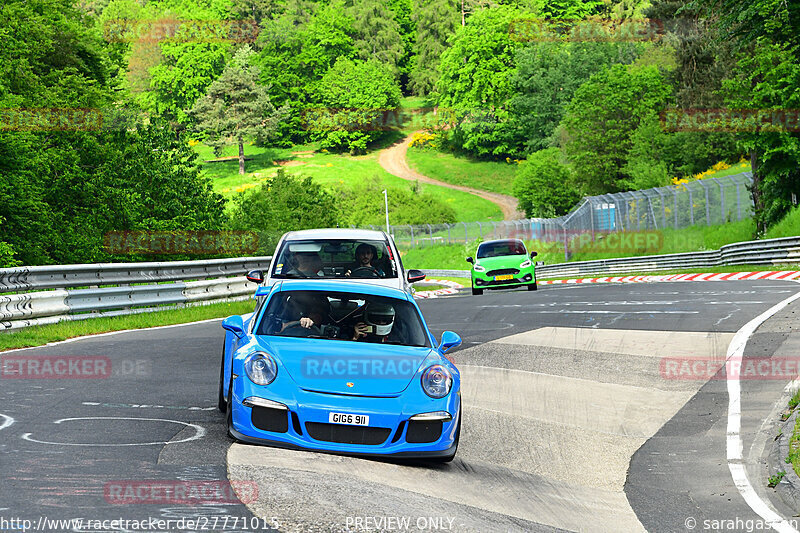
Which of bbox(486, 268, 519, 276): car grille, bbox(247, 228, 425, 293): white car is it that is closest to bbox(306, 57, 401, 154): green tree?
bbox(486, 268, 519, 276): car grille

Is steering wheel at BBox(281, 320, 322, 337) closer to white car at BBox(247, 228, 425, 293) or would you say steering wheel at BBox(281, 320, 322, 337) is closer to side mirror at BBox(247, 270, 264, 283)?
white car at BBox(247, 228, 425, 293)

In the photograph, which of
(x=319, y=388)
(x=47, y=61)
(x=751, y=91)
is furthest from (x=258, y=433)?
(x=47, y=61)

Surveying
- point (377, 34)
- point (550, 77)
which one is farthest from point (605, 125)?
point (377, 34)

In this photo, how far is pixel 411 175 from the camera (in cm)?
11969

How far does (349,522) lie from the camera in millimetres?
5160

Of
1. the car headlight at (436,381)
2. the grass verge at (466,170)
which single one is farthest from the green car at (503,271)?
the grass verge at (466,170)

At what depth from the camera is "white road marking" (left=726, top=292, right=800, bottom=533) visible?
6477mm

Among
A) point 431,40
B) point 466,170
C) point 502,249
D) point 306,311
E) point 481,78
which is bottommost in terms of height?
point 466,170

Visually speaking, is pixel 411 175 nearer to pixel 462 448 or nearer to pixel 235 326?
pixel 462 448

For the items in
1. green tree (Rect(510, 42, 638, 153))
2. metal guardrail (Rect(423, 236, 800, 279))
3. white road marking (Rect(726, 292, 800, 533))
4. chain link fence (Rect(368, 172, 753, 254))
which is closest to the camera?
white road marking (Rect(726, 292, 800, 533))

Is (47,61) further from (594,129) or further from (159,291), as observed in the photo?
(594,129)

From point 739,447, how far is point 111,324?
11258mm

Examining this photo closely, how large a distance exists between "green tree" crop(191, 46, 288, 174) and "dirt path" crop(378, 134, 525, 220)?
54.9 ft

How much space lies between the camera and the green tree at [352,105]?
136 m
